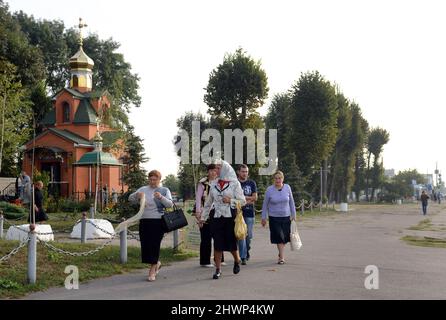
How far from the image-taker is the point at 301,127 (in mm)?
49188

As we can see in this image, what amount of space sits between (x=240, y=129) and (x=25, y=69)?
23.6 m

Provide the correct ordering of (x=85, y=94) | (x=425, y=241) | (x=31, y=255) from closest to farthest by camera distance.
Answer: (x=31, y=255) < (x=425, y=241) < (x=85, y=94)

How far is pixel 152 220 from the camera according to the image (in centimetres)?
940

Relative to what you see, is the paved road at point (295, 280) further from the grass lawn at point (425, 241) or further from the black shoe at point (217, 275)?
the grass lawn at point (425, 241)

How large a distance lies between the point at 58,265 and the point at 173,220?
2334mm

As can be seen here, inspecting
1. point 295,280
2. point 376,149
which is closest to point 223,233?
point 295,280

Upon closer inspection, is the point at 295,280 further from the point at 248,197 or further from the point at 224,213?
the point at 248,197

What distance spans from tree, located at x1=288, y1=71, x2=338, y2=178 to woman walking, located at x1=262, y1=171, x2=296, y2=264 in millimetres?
37476

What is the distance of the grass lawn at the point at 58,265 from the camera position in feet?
27.8

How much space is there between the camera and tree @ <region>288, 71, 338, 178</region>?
48.6 m

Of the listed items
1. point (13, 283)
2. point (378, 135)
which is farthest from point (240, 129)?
point (378, 135)

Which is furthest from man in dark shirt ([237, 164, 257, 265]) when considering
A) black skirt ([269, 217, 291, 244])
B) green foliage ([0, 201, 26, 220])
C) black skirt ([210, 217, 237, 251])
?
green foliage ([0, 201, 26, 220])

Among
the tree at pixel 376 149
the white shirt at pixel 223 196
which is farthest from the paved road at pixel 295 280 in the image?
the tree at pixel 376 149
